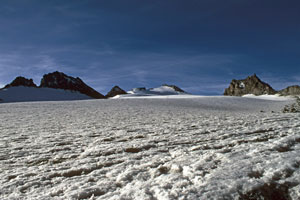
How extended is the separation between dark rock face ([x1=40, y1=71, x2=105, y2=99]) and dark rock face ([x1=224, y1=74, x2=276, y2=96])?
3020 inches

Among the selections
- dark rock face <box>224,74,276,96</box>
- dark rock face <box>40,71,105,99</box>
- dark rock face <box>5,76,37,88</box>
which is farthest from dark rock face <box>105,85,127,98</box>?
dark rock face <box>224,74,276,96</box>

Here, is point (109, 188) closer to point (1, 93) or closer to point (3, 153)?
point (3, 153)

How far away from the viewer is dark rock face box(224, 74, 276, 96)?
8569cm

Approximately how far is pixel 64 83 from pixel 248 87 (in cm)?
10304

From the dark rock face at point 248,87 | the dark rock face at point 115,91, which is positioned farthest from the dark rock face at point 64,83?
the dark rock face at point 248,87

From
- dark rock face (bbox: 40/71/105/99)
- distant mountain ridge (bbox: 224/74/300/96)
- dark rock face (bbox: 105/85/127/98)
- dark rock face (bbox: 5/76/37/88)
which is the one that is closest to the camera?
distant mountain ridge (bbox: 224/74/300/96)

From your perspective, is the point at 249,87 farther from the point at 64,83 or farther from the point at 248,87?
the point at 64,83

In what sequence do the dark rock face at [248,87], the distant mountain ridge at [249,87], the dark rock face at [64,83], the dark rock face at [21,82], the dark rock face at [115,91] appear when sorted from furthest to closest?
the dark rock face at [115,91] < the dark rock face at [64,83] < the dark rock face at [21,82] < the dark rock face at [248,87] < the distant mountain ridge at [249,87]

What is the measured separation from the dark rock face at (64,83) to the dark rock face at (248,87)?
76718mm

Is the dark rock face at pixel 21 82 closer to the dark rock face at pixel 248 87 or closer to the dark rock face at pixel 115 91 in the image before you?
the dark rock face at pixel 115 91

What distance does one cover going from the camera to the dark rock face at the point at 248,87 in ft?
281

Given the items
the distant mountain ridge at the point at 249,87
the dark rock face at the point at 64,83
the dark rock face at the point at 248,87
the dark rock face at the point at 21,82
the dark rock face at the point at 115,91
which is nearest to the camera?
the distant mountain ridge at the point at 249,87

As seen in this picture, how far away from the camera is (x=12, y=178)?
2.30 metres

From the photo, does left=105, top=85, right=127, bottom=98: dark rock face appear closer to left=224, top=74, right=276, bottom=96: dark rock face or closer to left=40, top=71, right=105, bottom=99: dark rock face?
left=40, top=71, right=105, bottom=99: dark rock face
